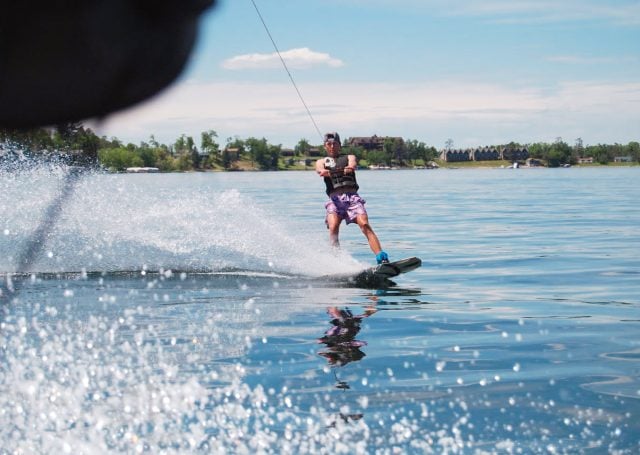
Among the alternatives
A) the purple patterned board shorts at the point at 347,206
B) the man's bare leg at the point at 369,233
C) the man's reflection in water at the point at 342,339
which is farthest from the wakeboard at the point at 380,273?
the man's reflection in water at the point at 342,339

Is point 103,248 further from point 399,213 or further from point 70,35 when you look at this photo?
point 399,213

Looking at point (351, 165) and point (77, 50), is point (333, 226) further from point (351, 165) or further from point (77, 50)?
point (77, 50)

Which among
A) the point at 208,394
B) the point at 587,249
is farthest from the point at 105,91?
the point at 587,249

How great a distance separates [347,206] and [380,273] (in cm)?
170

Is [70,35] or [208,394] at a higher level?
[70,35]

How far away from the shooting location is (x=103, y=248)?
12773mm

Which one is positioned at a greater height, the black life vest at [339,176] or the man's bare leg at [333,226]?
the black life vest at [339,176]

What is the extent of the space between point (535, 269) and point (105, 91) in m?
11.0

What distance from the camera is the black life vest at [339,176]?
1174 centimetres

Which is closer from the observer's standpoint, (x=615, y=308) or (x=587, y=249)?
(x=615, y=308)

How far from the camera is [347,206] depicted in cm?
1186

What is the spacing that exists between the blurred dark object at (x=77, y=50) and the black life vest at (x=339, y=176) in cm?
1005

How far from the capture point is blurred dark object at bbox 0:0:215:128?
1.52 metres

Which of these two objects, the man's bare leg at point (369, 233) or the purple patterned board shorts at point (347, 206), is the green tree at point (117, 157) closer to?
the man's bare leg at point (369, 233)
